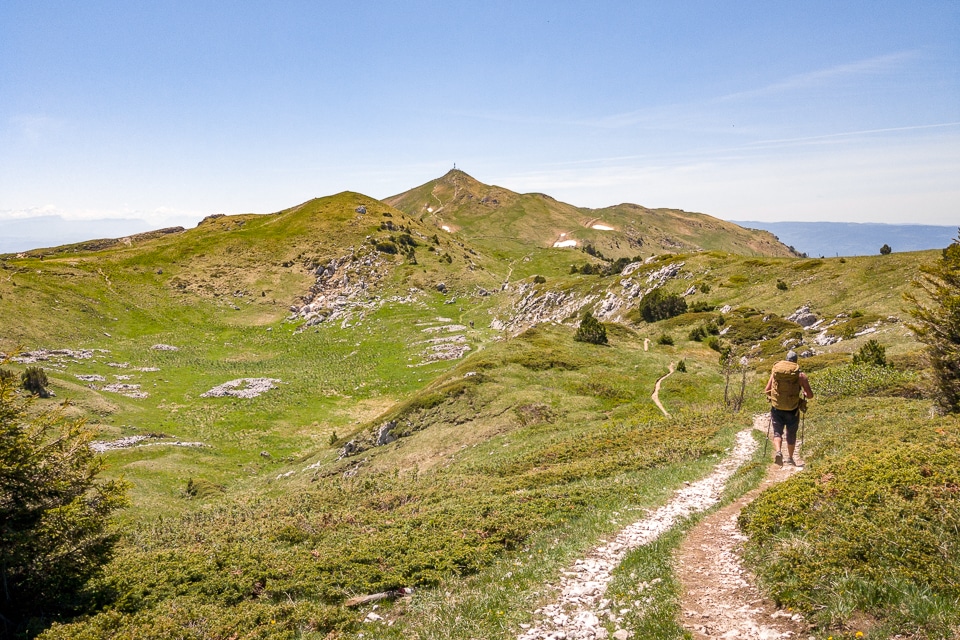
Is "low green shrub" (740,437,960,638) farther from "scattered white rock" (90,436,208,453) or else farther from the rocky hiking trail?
"scattered white rock" (90,436,208,453)

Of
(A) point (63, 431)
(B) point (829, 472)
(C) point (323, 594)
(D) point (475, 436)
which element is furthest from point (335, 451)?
(B) point (829, 472)

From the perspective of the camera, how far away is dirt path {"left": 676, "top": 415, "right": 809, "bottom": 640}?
8742mm

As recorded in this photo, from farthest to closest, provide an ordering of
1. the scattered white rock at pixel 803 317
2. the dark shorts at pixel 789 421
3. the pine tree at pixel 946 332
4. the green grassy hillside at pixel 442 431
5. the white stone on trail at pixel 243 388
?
the white stone on trail at pixel 243 388
the scattered white rock at pixel 803 317
the pine tree at pixel 946 332
the dark shorts at pixel 789 421
the green grassy hillside at pixel 442 431

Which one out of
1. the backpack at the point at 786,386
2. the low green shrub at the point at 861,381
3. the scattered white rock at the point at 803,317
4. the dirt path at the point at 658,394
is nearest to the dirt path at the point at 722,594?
the backpack at the point at 786,386

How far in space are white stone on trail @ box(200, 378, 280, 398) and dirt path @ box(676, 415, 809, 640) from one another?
71.7m

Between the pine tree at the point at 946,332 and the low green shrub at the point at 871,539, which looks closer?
the low green shrub at the point at 871,539

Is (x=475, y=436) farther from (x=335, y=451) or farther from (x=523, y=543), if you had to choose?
(x=523, y=543)

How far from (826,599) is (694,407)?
3041 centimetres

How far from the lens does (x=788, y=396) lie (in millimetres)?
18344

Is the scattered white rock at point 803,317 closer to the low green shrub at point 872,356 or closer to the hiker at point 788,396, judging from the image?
the low green shrub at point 872,356

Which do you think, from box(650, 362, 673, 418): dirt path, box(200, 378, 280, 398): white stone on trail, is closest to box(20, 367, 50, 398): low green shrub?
box(200, 378, 280, 398): white stone on trail

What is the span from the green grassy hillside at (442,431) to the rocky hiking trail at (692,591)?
48cm

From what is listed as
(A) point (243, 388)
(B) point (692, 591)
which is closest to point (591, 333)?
(B) point (692, 591)

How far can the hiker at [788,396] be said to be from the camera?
18141mm
